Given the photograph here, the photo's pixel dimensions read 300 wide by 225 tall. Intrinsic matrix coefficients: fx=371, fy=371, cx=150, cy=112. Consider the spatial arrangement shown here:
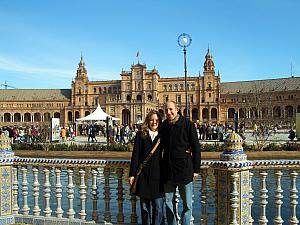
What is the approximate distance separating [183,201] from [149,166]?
0.68m

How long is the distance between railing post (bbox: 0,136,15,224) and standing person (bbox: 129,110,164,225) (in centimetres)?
253

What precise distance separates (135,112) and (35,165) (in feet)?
276

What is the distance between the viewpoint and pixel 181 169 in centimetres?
493

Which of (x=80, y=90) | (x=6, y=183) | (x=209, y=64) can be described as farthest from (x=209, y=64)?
(x=6, y=183)

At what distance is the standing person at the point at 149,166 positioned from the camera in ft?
16.8

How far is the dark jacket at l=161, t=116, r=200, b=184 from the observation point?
4.94 metres

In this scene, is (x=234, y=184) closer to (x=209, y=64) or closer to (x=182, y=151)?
(x=182, y=151)

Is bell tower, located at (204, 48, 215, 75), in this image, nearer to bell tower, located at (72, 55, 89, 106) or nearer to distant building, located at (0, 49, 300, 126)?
distant building, located at (0, 49, 300, 126)

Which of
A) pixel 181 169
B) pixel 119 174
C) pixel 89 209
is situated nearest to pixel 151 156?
pixel 181 169

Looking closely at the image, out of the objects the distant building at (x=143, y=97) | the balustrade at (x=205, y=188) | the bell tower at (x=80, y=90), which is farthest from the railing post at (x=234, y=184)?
the bell tower at (x=80, y=90)

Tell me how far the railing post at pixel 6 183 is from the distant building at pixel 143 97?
8365 centimetres

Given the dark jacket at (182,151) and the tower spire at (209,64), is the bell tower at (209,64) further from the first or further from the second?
the dark jacket at (182,151)

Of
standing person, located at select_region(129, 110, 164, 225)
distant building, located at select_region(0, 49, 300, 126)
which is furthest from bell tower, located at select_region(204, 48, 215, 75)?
standing person, located at select_region(129, 110, 164, 225)

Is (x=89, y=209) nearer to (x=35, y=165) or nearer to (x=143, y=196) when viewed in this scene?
(x=35, y=165)
